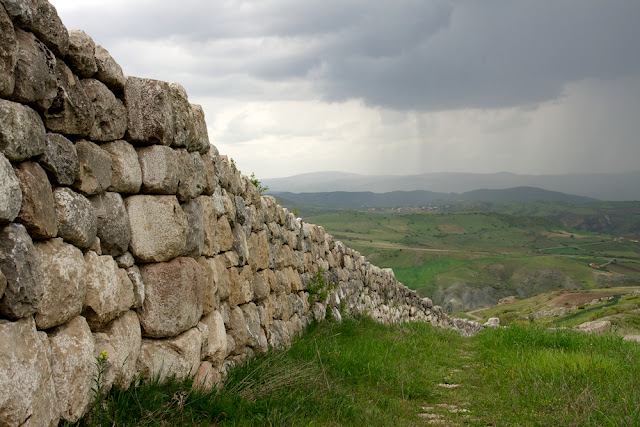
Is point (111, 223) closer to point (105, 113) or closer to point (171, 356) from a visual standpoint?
point (105, 113)

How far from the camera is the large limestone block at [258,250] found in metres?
6.60

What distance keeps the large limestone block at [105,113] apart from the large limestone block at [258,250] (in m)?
2.90

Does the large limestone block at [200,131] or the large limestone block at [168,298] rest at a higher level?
the large limestone block at [200,131]

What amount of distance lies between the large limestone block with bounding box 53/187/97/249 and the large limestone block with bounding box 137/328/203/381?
1.06 m

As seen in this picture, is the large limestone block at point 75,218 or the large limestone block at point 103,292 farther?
the large limestone block at point 103,292

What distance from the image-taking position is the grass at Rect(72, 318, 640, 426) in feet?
13.0

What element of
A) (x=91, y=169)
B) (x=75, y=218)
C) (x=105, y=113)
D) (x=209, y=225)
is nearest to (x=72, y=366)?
(x=75, y=218)

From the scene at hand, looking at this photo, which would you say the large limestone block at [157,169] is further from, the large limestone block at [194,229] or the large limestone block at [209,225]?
the large limestone block at [209,225]

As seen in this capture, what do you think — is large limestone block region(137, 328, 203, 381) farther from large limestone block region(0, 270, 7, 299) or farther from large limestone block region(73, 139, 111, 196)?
large limestone block region(0, 270, 7, 299)

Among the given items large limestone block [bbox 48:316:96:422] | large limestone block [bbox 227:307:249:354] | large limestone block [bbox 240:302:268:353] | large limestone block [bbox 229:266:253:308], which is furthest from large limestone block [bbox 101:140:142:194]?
large limestone block [bbox 240:302:268:353]

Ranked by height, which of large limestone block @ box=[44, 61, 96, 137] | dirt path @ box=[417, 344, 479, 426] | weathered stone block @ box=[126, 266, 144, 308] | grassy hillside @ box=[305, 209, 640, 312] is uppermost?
large limestone block @ box=[44, 61, 96, 137]

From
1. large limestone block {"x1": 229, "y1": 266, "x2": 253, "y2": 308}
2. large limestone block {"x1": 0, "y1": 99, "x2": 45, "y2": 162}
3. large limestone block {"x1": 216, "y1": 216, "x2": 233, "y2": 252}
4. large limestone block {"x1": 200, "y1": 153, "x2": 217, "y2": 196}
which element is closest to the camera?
large limestone block {"x1": 0, "y1": 99, "x2": 45, "y2": 162}

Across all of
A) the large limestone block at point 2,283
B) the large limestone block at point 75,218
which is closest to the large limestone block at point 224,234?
the large limestone block at point 75,218

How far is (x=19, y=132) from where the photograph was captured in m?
2.67
